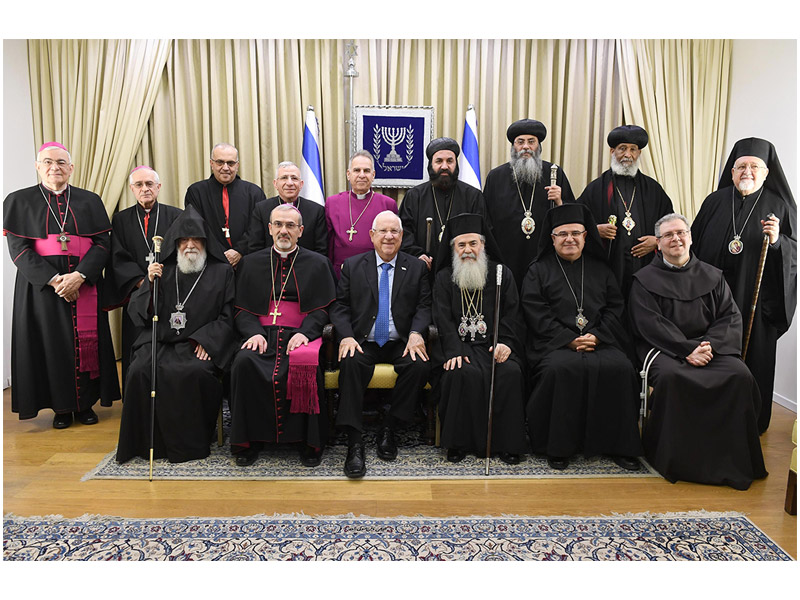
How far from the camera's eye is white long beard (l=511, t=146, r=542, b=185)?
4.63m

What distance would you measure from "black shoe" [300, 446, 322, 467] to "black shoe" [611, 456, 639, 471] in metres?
1.88

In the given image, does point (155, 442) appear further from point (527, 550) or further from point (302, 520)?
point (527, 550)

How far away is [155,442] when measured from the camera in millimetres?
3631

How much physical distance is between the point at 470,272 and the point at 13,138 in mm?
4475

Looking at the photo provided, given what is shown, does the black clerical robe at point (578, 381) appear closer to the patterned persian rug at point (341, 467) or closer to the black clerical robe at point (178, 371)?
the patterned persian rug at point (341, 467)

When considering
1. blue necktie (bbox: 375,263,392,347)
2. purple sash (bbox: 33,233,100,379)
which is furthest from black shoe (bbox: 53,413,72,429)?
blue necktie (bbox: 375,263,392,347)

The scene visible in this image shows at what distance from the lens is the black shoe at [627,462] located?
350cm

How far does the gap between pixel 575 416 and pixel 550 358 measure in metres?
0.40

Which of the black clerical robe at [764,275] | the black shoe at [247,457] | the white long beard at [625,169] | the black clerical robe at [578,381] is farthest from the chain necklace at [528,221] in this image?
the black shoe at [247,457]

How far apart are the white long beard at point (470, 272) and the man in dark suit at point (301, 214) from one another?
1.17 meters

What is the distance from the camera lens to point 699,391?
338cm

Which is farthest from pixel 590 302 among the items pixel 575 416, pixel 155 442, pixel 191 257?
pixel 155 442

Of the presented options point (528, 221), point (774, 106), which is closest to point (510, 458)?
point (528, 221)

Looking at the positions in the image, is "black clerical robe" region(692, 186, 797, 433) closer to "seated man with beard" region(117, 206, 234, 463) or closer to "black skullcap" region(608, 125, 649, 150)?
"black skullcap" region(608, 125, 649, 150)
